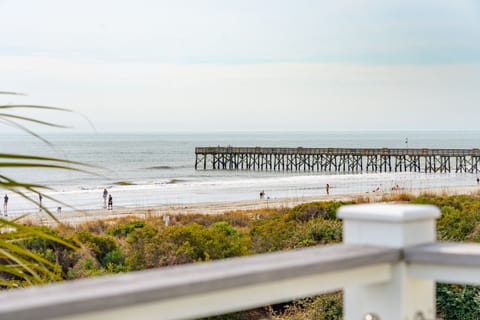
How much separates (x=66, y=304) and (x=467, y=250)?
1.00 m

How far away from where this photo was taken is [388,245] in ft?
5.95

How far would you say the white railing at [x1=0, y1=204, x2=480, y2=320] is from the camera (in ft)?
4.12

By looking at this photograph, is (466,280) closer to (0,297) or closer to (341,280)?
(341,280)

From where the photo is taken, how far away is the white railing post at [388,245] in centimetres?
181

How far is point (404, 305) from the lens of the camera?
1.81 meters

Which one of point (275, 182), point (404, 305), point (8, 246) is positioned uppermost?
point (8, 246)

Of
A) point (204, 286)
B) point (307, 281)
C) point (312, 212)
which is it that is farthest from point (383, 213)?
point (312, 212)

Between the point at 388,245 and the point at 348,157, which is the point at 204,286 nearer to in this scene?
the point at 388,245

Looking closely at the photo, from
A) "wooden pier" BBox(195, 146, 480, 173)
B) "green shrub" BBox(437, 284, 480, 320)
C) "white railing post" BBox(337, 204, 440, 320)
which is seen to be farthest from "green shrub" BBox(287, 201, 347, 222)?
"wooden pier" BBox(195, 146, 480, 173)

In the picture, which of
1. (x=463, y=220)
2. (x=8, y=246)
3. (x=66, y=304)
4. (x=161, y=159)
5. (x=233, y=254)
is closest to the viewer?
(x=66, y=304)

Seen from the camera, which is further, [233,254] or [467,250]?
[233,254]

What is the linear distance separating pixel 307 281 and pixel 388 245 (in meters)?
0.29

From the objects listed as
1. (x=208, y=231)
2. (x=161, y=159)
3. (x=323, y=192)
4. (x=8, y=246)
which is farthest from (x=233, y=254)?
(x=161, y=159)

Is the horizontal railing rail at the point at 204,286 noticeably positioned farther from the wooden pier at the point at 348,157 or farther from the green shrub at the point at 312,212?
the wooden pier at the point at 348,157
